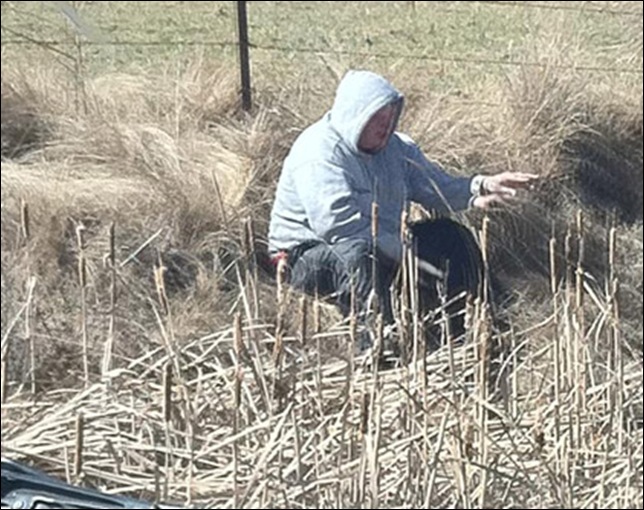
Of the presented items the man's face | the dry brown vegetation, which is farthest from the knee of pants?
the man's face

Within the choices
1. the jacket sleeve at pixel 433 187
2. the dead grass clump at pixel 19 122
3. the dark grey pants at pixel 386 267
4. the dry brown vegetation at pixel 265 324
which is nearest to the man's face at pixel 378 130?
the jacket sleeve at pixel 433 187

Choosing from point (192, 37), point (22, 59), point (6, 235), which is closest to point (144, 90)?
point (22, 59)

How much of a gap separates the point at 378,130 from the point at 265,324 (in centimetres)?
133

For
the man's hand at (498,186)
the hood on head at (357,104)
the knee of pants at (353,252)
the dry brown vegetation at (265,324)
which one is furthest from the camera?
the man's hand at (498,186)

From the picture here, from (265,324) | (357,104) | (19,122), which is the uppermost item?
(357,104)

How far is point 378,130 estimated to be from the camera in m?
4.18

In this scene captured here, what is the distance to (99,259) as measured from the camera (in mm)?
4469

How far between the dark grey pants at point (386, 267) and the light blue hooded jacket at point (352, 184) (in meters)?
0.05

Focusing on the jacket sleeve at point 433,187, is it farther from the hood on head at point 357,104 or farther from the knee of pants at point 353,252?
the knee of pants at point 353,252

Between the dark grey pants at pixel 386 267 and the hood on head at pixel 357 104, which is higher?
the hood on head at pixel 357 104

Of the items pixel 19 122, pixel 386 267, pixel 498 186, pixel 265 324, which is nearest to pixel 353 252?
pixel 386 267

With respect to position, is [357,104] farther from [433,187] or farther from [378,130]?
[433,187]

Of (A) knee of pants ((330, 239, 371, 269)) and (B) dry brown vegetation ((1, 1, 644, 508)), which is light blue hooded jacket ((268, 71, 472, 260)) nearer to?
(A) knee of pants ((330, 239, 371, 269))

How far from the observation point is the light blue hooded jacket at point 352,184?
4.11 metres
